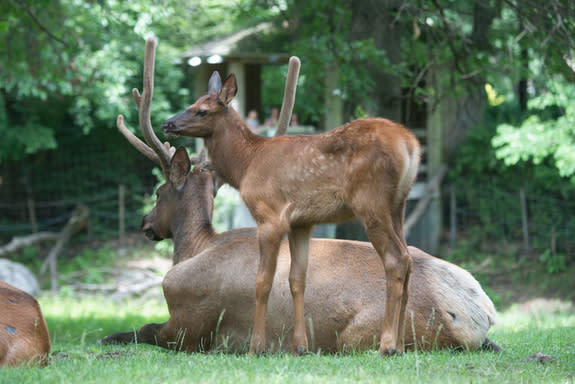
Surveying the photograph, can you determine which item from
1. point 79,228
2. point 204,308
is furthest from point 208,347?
point 79,228

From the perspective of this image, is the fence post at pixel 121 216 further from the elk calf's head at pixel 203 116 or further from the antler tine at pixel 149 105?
the elk calf's head at pixel 203 116

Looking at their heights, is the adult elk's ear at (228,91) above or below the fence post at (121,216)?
above

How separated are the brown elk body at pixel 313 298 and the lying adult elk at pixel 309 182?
582 millimetres

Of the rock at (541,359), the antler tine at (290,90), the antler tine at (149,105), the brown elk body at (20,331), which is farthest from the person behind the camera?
the antler tine at (290,90)

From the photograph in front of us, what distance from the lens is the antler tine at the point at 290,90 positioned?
21.8 ft

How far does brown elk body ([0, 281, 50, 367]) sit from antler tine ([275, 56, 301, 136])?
9.29ft

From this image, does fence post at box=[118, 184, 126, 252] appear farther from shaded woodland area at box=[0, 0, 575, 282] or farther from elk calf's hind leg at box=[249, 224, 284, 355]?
elk calf's hind leg at box=[249, 224, 284, 355]

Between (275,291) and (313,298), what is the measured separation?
361 mm

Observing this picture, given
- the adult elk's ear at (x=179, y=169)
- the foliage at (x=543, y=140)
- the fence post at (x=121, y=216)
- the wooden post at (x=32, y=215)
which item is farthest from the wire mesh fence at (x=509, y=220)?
the wooden post at (x=32, y=215)

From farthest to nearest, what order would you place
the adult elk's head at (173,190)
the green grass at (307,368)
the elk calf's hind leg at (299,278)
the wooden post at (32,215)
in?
the wooden post at (32,215) → the adult elk's head at (173,190) → the elk calf's hind leg at (299,278) → the green grass at (307,368)

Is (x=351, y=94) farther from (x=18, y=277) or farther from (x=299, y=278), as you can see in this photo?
(x=18, y=277)

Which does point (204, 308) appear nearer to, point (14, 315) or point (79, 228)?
point (14, 315)

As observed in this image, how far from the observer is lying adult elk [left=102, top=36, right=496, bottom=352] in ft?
18.9

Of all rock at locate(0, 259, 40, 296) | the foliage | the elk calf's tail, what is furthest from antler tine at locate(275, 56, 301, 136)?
rock at locate(0, 259, 40, 296)
